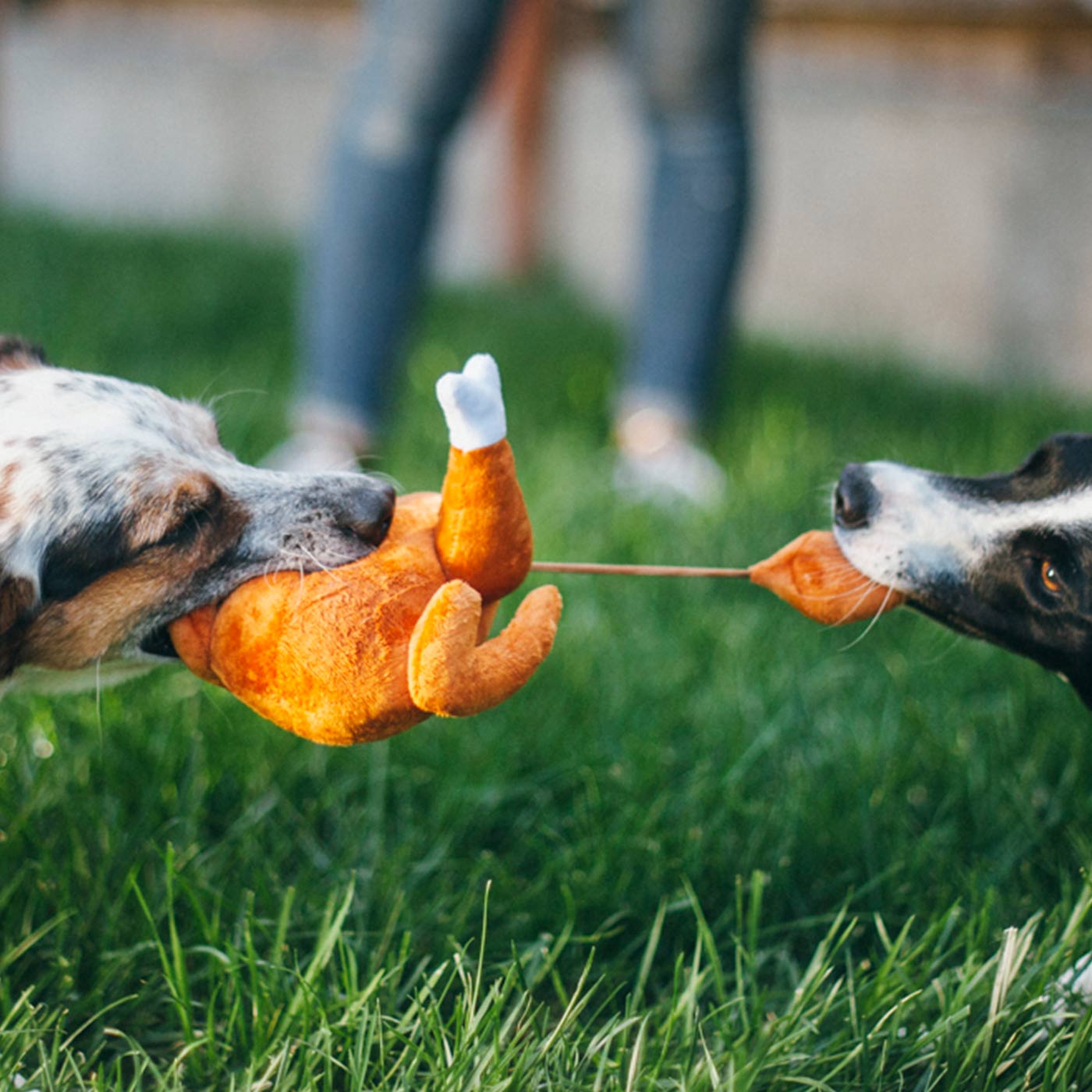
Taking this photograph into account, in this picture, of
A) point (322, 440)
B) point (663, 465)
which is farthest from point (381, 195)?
point (663, 465)

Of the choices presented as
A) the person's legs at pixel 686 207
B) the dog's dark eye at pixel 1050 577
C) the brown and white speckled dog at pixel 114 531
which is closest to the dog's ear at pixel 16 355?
the brown and white speckled dog at pixel 114 531

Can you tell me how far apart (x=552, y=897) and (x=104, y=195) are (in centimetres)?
770

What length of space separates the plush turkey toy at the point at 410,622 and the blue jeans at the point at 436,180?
5.30 feet

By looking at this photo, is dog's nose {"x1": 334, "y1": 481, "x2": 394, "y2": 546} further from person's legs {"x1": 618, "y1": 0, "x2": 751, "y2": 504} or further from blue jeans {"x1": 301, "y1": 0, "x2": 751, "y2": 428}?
person's legs {"x1": 618, "y1": 0, "x2": 751, "y2": 504}

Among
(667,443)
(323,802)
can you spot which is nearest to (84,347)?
(667,443)

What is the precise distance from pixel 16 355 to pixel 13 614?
1.64 feet

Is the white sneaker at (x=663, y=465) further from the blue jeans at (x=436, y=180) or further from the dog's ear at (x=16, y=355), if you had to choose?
the dog's ear at (x=16, y=355)

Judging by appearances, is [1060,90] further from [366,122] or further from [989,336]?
[366,122]

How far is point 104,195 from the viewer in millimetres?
8344

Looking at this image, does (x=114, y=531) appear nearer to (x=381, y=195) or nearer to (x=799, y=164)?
(x=381, y=195)

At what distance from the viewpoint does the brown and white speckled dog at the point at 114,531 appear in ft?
5.11

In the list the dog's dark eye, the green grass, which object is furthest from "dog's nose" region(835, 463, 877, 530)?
the green grass

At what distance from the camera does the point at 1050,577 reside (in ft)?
5.86

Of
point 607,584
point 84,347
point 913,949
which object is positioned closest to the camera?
point 913,949
